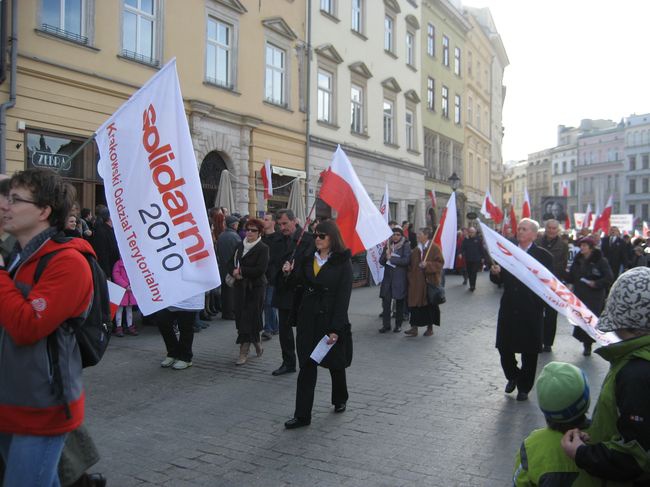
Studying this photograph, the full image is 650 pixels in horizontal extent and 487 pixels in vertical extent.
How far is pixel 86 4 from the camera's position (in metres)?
12.6

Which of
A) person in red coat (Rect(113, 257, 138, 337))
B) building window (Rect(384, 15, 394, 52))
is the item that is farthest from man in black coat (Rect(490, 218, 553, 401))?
building window (Rect(384, 15, 394, 52))

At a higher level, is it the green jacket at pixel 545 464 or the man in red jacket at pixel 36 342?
the man in red jacket at pixel 36 342

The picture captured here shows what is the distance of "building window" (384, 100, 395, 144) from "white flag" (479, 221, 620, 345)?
20.9 m

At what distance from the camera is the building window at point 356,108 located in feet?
76.7

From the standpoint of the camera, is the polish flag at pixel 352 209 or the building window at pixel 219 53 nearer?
the polish flag at pixel 352 209

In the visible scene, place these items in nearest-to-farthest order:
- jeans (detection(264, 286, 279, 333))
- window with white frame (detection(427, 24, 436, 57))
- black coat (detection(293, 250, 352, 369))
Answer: black coat (detection(293, 250, 352, 369))
jeans (detection(264, 286, 279, 333))
window with white frame (detection(427, 24, 436, 57))

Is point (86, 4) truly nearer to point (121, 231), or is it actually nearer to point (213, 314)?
point (213, 314)

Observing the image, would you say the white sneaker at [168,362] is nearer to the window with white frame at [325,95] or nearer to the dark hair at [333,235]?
the dark hair at [333,235]

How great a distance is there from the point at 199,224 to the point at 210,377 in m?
2.71

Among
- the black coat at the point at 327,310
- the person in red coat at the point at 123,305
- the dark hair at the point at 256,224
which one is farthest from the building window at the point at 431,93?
the black coat at the point at 327,310

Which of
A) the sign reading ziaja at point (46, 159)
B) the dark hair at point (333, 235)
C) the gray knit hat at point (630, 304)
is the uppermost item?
the sign reading ziaja at point (46, 159)

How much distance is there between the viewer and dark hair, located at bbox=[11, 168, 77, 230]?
99.0 inches

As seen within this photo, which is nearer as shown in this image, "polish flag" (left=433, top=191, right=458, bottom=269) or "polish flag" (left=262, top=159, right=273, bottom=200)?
"polish flag" (left=433, top=191, right=458, bottom=269)

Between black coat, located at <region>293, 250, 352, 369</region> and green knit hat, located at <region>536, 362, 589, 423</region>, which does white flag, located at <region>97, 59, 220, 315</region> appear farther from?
green knit hat, located at <region>536, 362, 589, 423</region>
